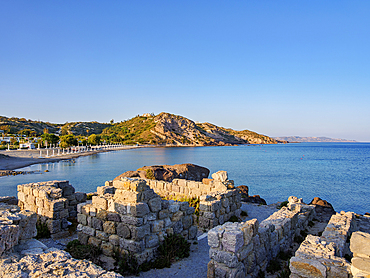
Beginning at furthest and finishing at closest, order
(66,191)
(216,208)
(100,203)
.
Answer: (66,191)
(216,208)
(100,203)

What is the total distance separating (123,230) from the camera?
6965mm

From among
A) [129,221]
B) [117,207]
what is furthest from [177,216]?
[117,207]

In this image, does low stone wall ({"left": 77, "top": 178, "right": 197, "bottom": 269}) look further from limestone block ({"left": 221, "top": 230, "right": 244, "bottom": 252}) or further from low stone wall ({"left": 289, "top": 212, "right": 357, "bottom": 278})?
→ low stone wall ({"left": 289, "top": 212, "right": 357, "bottom": 278})

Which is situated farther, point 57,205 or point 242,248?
point 57,205

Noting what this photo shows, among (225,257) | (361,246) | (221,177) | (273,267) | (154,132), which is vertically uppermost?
(154,132)

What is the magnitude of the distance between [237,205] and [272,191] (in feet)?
53.7

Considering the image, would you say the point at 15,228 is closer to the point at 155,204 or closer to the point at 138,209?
the point at 138,209

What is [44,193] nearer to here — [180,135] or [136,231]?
[136,231]

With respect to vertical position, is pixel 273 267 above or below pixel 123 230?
below

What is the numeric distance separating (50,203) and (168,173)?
12.0 meters

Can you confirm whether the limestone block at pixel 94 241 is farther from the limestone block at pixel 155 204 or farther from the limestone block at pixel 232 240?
the limestone block at pixel 232 240

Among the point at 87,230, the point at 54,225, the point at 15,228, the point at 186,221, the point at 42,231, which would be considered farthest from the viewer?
the point at 54,225

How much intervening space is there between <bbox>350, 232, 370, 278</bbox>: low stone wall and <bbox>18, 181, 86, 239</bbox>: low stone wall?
9.67 metres

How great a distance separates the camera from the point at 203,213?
10.4 m
